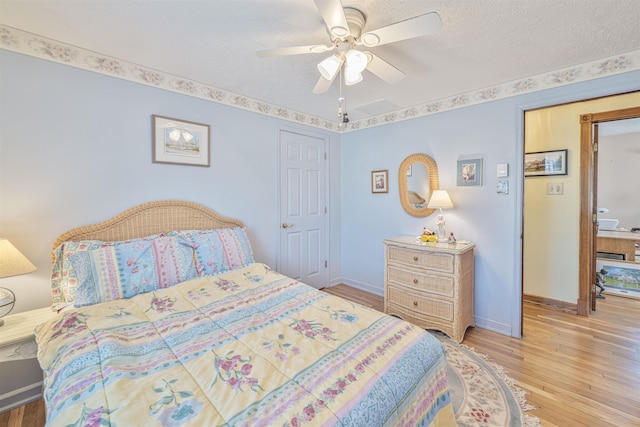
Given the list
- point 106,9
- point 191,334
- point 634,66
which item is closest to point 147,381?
point 191,334

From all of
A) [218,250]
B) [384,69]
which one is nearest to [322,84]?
[384,69]

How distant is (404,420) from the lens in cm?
103

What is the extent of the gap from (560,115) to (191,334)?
13.9 feet

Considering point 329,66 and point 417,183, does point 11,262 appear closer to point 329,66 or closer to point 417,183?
point 329,66

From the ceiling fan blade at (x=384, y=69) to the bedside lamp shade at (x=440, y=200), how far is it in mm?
1424

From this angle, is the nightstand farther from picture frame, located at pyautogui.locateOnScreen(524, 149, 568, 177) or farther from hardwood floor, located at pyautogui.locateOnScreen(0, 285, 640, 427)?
picture frame, located at pyautogui.locateOnScreen(524, 149, 568, 177)

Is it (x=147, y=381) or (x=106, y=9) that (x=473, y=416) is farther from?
(x=106, y=9)

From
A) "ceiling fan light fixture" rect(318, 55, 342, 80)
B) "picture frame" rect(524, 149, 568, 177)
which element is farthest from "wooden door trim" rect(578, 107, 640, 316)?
"ceiling fan light fixture" rect(318, 55, 342, 80)

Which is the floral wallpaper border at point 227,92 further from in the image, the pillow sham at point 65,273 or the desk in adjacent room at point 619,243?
the desk in adjacent room at point 619,243

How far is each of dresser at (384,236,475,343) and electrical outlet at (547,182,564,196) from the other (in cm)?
145

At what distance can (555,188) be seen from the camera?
3.16m

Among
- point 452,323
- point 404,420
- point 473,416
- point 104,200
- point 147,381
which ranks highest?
point 104,200

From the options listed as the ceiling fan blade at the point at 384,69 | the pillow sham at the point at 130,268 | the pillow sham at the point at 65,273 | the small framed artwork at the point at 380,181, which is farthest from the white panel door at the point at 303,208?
the pillow sham at the point at 65,273

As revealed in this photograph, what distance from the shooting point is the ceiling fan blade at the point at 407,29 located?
1.19 meters
